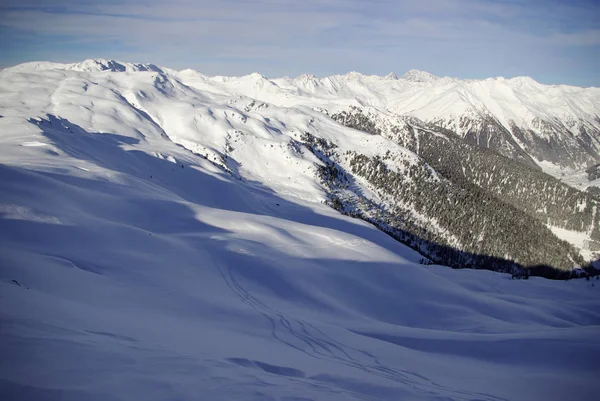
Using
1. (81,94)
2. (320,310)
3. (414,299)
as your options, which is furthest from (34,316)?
(81,94)

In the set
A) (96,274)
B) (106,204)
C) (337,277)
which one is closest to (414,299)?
(337,277)

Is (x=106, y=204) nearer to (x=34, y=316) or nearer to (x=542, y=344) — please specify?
(x=34, y=316)

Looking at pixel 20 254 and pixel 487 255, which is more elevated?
pixel 20 254

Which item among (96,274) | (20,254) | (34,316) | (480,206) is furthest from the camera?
(480,206)

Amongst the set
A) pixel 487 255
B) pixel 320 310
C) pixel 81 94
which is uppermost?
pixel 81 94

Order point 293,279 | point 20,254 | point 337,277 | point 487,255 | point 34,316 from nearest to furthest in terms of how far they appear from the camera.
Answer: point 34,316 → point 20,254 → point 293,279 → point 337,277 → point 487,255

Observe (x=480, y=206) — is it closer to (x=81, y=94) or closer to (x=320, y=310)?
(x=320, y=310)

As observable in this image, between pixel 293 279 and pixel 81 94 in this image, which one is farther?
pixel 81 94
